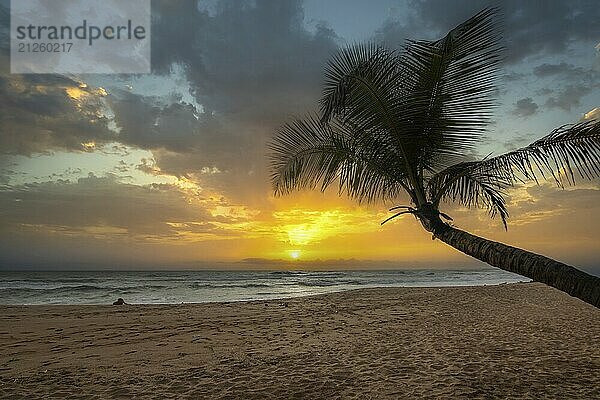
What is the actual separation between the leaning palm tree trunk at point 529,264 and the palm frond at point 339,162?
1.11m

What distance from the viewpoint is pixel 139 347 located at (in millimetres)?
8016

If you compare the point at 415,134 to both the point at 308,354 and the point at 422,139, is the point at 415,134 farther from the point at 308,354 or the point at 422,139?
the point at 308,354

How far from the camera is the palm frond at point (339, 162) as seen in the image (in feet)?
17.1

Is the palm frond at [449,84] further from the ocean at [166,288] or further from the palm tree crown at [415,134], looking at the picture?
the ocean at [166,288]

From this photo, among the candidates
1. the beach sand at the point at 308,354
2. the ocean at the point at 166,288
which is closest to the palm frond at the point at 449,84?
the beach sand at the point at 308,354

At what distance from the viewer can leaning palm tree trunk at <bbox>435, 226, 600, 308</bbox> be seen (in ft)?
10.1

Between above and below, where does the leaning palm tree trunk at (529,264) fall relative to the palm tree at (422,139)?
below

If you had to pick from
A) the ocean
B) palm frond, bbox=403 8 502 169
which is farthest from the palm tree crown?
the ocean

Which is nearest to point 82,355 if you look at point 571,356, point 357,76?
point 357,76

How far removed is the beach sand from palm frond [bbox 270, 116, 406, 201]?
248 cm

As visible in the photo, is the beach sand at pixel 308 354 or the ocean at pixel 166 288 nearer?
the beach sand at pixel 308 354

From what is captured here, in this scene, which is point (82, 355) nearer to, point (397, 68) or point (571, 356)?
point (397, 68)

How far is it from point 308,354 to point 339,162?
11.2 ft

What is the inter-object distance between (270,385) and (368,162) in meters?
3.02
